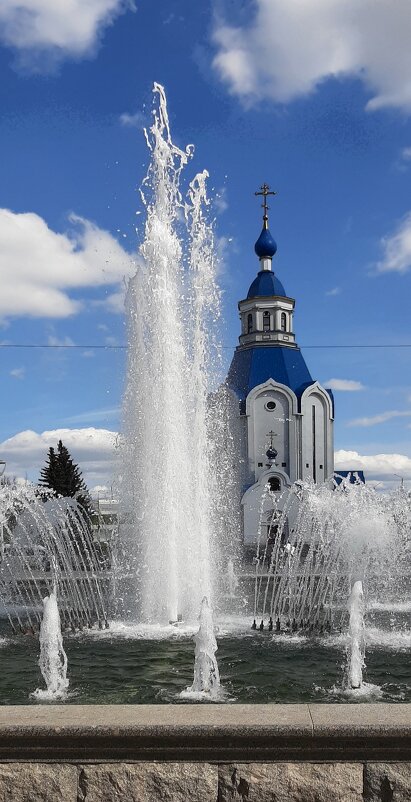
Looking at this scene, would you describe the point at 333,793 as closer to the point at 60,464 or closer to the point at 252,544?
the point at 252,544

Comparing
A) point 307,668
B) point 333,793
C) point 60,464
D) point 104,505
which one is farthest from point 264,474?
point 333,793

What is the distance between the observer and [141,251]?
38.1ft

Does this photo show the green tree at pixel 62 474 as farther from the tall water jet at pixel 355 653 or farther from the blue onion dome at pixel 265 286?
the tall water jet at pixel 355 653

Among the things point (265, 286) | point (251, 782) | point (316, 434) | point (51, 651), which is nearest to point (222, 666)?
point (51, 651)

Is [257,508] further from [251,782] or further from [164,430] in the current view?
[251,782]

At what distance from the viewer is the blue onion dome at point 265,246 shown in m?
45.3

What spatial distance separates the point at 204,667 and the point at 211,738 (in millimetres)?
3588

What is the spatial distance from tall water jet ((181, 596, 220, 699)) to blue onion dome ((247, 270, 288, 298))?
3762cm

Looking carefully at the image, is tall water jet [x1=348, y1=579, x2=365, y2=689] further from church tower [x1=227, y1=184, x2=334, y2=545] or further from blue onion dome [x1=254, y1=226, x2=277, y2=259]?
blue onion dome [x1=254, y1=226, x2=277, y2=259]

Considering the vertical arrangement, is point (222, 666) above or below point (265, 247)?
below

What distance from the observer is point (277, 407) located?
133ft

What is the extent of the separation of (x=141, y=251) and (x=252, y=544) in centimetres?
2622

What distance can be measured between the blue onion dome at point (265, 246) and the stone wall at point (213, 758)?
4358 cm

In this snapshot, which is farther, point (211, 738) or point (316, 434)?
point (316, 434)
